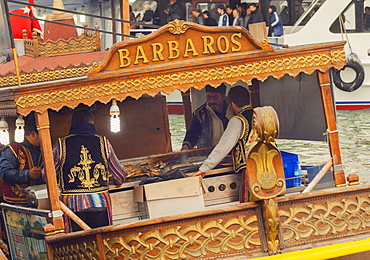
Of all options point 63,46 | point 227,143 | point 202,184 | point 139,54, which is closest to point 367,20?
point 63,46

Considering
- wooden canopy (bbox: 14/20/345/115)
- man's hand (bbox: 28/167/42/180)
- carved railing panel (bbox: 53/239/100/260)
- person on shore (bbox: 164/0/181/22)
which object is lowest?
carved railing panel (bbox: 53/239/100/260)

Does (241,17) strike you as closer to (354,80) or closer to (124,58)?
(354,80)

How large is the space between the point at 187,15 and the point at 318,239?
22.3 m

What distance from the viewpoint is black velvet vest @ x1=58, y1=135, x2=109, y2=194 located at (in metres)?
7.70

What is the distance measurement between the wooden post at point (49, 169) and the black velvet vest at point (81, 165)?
33 cm

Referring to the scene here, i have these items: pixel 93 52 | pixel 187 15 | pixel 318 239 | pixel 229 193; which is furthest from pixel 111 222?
pixel 187 15

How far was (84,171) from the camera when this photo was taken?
25.3ft

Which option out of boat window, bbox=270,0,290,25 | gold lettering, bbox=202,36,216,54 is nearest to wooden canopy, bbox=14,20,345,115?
gold lettering, bbox=202,36,216,54

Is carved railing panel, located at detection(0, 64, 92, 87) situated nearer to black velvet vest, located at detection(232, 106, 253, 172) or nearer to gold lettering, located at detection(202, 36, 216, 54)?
black velvet vest, located at detection(232, 106, 253, 172)

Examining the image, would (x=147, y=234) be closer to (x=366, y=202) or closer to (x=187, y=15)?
(x=366, y=202)

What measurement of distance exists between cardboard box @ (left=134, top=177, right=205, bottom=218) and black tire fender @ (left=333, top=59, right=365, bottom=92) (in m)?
17.7

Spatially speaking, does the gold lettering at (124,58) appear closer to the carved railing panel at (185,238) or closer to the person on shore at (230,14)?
the carved railing panel at (185,238)

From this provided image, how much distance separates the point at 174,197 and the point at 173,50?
1.57 meters

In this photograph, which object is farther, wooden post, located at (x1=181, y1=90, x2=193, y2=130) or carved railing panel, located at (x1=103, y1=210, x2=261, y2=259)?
wooden post, located at (x1=181, y1=90, x2=193, y2=130)
